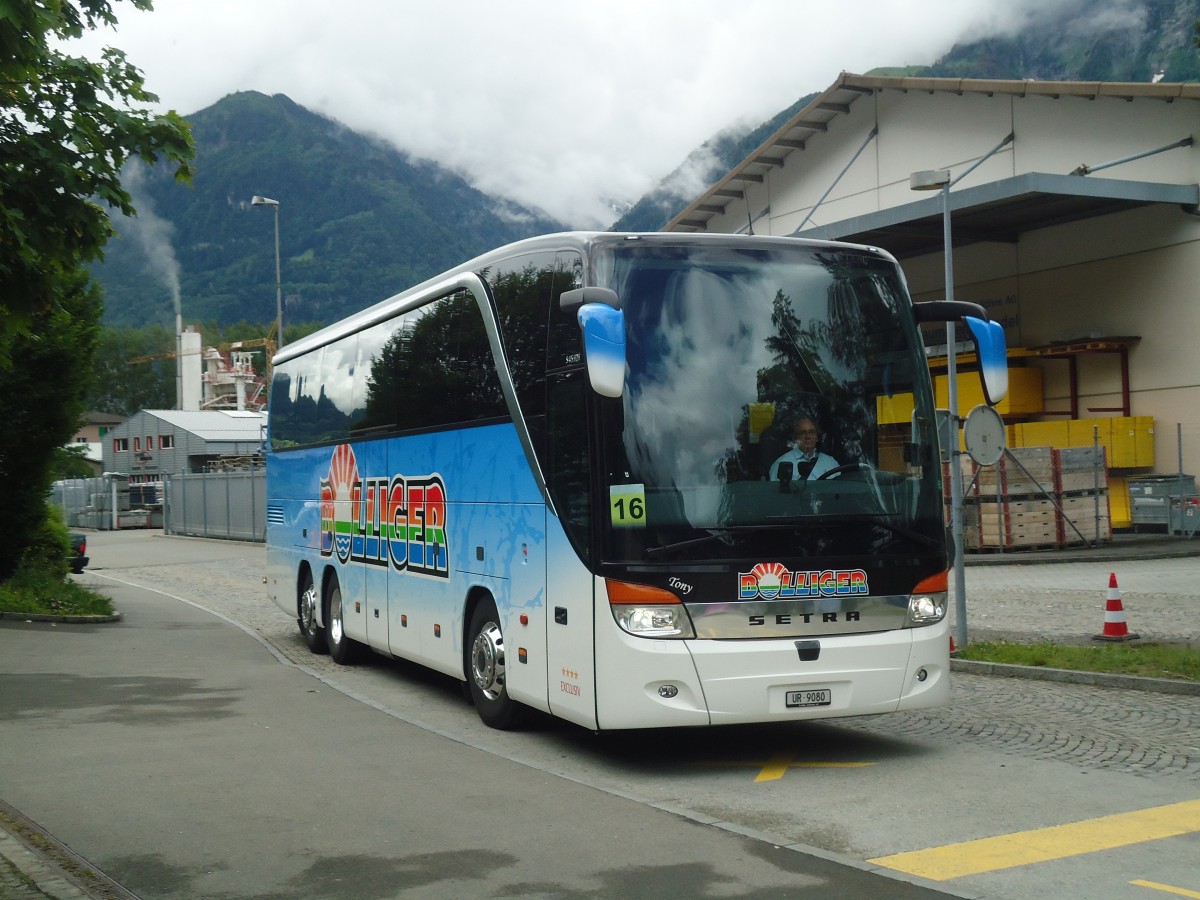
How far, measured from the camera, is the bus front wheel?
1025 centimetres

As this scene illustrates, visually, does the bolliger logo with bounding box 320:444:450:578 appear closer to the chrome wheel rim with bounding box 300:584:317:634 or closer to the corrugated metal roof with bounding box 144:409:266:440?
the chrome wheel rim with bounding box 300:584:317:634

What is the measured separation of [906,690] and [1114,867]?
8.51ft

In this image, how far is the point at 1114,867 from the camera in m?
6.30

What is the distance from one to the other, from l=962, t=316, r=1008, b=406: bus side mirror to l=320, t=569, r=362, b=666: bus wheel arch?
7795 mm

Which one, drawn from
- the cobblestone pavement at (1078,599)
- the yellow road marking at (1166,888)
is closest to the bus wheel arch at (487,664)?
the yellow road marking at (1166,888)

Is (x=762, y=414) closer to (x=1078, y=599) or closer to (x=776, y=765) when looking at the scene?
(x=776, y=765)

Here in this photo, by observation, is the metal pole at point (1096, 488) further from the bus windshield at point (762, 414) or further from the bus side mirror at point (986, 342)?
the bus windshield at point (762, 414)

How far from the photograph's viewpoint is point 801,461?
28.4 ft

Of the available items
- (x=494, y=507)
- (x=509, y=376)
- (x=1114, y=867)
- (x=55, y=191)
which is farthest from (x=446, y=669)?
(x=1114, y=867)

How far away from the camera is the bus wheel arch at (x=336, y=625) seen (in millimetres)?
14828

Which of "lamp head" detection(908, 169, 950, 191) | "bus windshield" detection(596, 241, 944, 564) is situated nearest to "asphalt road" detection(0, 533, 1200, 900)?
"bus windshield" detection(596, 241, 944, 564)

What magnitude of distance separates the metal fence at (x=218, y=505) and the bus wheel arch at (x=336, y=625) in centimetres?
3106

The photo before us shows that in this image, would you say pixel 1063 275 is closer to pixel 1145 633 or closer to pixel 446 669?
pixel 1145 633

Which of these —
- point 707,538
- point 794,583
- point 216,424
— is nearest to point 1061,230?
point 794,583
